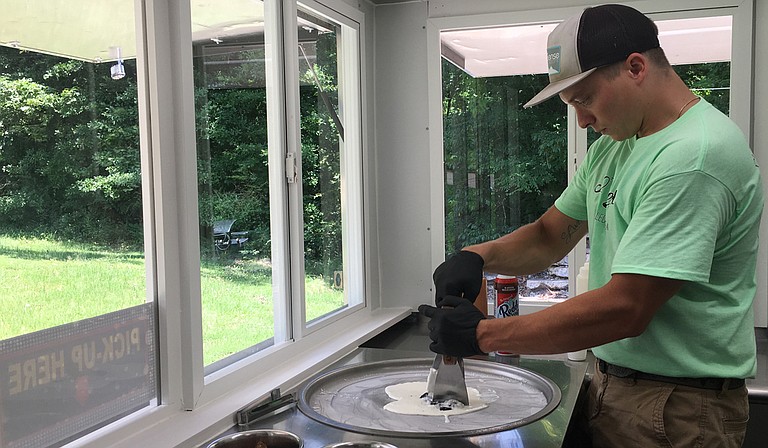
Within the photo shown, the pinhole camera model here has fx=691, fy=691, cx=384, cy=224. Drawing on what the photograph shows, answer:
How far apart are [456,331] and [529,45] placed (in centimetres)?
153

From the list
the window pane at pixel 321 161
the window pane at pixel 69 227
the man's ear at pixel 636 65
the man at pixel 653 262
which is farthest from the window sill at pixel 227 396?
the man's ear at pixel 636 65

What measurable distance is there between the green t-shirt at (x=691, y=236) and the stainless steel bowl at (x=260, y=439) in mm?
659

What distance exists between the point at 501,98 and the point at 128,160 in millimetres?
1583

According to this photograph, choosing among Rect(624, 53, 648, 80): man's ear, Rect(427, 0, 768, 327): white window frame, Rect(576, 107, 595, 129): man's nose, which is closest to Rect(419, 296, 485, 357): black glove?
Rect(576, 107, 595, 129): man's nose

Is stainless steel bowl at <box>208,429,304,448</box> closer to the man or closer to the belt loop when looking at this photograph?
the man

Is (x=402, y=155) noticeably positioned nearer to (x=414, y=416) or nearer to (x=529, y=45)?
(x=529, y=45)

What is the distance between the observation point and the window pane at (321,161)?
2.15m

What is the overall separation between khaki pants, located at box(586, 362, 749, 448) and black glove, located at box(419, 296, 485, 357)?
0.32 m

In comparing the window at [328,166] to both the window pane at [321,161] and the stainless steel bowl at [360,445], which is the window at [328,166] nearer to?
the window pane at [321,161]

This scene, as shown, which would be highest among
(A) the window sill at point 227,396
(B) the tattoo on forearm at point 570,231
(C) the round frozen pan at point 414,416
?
(B) the tattoo on forearm at point 570,231

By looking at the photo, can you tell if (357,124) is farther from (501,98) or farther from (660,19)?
(660,19)

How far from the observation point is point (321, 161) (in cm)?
229

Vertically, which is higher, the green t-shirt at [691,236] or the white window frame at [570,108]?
the white window frame at [570,108]

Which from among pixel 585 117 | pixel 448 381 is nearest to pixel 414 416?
pixel 448 381
